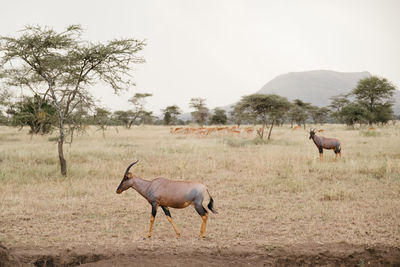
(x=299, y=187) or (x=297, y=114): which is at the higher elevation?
(x=297, y=114)

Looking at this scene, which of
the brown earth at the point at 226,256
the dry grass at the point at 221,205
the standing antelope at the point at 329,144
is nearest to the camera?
the brown earth at the point at 226,256

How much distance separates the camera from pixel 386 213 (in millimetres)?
6770

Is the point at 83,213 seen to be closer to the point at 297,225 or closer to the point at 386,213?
the point at 297,225

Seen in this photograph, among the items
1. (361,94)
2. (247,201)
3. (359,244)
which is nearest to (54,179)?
(247,201)

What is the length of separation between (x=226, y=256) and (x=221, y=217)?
1.84m

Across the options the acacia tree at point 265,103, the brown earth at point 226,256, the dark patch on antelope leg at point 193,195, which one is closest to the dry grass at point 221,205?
the brown earth at point 226,256

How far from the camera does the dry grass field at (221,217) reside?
494cm

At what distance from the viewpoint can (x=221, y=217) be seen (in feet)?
22.1

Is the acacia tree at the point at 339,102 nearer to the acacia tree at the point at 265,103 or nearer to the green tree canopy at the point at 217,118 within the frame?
the green tree canopy at the point at 217,118

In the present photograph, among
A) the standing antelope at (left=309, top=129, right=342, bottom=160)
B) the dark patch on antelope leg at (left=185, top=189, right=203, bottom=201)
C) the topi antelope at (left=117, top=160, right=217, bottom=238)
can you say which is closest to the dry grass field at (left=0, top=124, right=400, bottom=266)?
the topi antelope at (left=117, top=160, right=217, bottom=238)

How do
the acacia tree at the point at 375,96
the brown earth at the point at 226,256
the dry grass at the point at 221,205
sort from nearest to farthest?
the brown earth at the point at 226,256
the dry grass at the point at 221,205
the acacia tree at the point at 375,96

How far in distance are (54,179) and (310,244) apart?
805 centimetres

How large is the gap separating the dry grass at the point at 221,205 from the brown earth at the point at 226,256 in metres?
0.22

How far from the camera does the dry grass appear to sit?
563 cm
